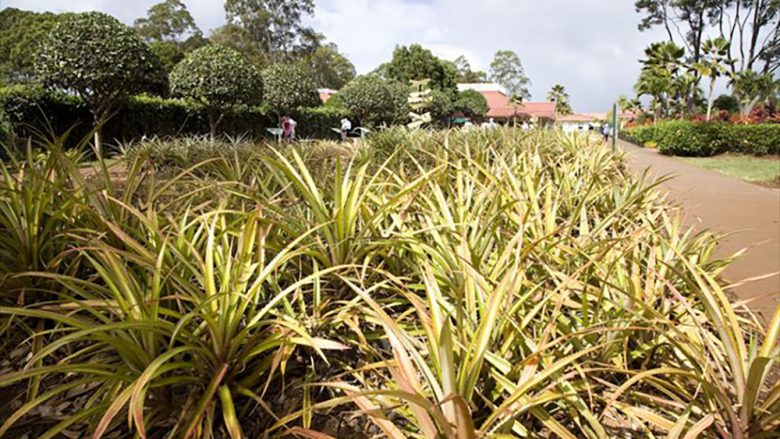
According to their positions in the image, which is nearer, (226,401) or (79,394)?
(226,401)

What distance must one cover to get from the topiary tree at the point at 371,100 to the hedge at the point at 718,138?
11.8m

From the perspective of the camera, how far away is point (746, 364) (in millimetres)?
1264

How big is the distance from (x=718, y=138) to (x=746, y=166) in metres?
3.95

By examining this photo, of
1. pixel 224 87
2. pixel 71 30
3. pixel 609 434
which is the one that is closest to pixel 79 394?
pixel 609 434

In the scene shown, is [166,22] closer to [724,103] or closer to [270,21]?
[270,21]

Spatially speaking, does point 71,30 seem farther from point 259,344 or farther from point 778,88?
point 778,88

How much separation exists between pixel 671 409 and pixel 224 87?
14002mm

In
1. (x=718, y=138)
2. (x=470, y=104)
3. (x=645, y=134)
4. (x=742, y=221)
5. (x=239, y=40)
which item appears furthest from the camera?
(x=239, y=40)

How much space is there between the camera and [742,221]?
540cm

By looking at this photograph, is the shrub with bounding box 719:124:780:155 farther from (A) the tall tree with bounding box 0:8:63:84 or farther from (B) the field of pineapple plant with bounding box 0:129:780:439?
(A) the tall tree with bounding box 0:8:63:84

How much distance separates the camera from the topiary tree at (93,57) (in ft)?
33.0

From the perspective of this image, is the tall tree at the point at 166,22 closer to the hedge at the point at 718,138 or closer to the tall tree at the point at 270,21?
the tall tree at the point at 270,21

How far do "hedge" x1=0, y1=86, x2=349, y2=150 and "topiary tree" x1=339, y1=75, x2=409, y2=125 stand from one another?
2.34 meters

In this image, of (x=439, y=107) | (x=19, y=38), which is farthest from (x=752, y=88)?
(x=19, y=38)
